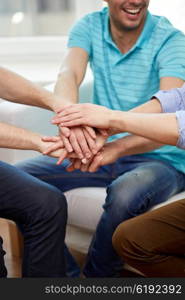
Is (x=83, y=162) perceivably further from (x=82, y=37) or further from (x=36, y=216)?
(x=82, y=37)

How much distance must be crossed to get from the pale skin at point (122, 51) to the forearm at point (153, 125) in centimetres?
14

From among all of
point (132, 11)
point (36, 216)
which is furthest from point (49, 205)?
point (132, 11)

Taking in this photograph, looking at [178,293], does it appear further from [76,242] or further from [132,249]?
[76,242]

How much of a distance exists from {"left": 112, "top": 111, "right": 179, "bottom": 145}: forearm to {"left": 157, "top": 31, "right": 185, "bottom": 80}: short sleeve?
310 millimetres

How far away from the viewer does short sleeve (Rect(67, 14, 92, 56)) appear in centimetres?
235

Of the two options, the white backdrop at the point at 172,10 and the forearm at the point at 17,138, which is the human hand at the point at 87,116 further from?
the white backdrop at the point at 172,10

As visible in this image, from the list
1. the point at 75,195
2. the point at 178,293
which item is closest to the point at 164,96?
the point at 75,195

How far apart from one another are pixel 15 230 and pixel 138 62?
876mm

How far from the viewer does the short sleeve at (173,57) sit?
2.10m

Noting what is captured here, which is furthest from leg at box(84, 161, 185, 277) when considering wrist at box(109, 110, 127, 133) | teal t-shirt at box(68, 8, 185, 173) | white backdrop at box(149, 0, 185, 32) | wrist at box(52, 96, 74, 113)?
white backdrop at box(149, 0, 185, 32)

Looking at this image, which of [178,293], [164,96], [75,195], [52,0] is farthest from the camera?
[52,0]

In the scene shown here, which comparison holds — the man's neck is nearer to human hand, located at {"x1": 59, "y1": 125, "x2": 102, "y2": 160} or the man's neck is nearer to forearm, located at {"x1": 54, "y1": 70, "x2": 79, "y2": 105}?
forearm, located at {"x1": 54, "y1": 70, "x2": 79, "y2": 105}

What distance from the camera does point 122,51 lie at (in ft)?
7.52

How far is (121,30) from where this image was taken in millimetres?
2264
